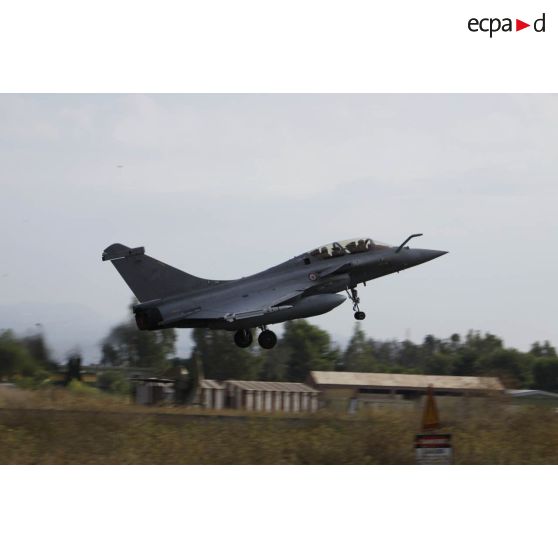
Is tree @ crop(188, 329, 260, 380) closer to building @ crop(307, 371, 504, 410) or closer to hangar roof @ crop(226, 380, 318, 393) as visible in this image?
building @ crop(307, 371, 504, 410)

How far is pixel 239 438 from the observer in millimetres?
32656

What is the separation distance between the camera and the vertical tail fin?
1537 inches

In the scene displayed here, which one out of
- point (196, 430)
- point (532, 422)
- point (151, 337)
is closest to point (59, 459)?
point (196, 430)

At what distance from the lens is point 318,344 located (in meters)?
80.2

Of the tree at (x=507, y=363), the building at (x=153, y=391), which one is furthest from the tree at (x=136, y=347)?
the tree at (x=507, y=363)

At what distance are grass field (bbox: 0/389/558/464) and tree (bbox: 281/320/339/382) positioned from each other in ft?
125

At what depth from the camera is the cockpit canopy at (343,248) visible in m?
39.1

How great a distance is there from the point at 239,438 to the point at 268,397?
68.4 feet

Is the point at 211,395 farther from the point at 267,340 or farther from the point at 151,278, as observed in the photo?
the point at 267,340

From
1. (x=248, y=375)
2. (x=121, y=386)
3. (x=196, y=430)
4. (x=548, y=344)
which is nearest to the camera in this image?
(x=196, y=430)

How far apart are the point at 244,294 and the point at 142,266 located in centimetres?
434

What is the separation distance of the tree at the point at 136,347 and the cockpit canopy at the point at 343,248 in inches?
514

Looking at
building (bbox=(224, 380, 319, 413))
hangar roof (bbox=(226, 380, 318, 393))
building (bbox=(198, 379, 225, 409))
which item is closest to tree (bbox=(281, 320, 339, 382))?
hangar roof (bbox=(226, 380, 318, 393))
